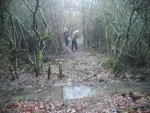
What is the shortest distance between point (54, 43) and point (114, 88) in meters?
9.75

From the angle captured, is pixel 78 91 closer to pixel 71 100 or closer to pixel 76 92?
pixel 76 92

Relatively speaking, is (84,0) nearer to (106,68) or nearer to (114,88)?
(106,68)

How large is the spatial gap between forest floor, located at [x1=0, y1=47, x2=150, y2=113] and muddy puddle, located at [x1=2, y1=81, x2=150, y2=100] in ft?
0.32

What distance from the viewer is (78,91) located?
1225cm

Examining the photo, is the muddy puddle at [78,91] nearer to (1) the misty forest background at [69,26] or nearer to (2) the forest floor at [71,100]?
(2) the forest floor at [71,100]

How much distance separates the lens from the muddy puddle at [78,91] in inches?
454

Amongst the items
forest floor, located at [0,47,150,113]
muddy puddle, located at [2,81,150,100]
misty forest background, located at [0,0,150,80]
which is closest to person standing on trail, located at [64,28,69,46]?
misty forest background, located at [0,0,150,80]

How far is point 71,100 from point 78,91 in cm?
150

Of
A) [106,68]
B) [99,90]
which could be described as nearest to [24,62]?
[106,68]

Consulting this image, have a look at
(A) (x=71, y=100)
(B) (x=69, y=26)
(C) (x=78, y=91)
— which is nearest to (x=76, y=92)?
(C) (x=78, y=91)

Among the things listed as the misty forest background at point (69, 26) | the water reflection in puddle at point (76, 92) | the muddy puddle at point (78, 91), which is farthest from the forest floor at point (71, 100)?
the misty forest background at point (69, 26)

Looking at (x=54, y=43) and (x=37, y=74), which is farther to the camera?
(x=54, y=43)

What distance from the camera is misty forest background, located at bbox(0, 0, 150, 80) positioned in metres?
13.6

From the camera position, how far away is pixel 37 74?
14.5m
